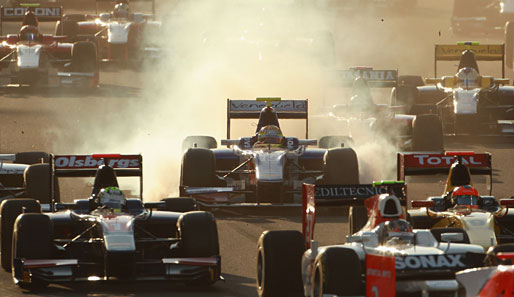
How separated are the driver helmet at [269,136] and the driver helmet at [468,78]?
10739 mm

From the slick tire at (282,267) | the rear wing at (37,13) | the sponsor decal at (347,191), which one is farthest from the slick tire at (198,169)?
the rear wing at (37,13)

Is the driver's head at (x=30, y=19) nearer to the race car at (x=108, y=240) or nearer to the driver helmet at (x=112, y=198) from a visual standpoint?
the race car at (x=108, y=240)

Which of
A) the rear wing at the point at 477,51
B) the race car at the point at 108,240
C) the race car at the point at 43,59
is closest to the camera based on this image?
the race car at the point at 108,240

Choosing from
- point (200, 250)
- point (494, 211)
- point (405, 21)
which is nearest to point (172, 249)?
point (200, 250)

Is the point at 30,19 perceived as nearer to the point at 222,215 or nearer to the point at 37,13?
the point at 37,13

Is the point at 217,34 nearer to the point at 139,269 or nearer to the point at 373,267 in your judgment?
the point at 139,269

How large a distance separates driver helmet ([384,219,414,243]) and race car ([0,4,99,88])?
28.8 m

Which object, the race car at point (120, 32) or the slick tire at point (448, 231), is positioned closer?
the slick tire at point (448, 231)

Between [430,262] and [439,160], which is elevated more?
[439,160]

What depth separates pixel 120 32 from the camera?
49.8 m

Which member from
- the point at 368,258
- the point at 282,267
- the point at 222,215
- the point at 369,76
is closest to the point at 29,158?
the point at 222,215

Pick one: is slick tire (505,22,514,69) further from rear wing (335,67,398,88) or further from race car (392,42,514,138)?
rear wing (335,67,398,88)

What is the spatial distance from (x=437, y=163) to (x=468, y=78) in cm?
1682

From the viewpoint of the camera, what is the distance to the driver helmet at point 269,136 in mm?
25859
